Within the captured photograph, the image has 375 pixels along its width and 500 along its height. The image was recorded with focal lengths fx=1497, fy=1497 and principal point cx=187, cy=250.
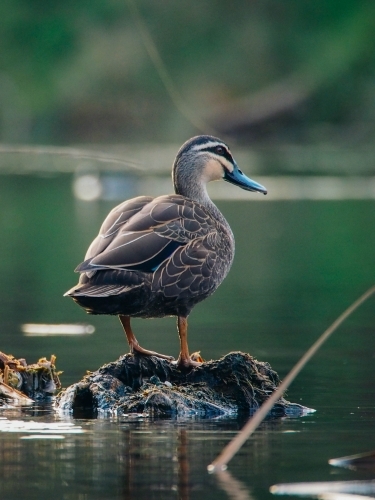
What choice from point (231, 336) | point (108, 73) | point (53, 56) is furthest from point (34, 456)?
point (108, 73)

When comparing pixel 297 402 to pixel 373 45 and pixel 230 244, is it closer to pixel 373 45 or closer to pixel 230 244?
pixel 230 244

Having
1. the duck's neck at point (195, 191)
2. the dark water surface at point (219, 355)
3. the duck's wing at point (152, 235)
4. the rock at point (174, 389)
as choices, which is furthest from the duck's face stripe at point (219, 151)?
the rock at point (174, 389)

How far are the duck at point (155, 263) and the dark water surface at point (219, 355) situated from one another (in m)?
0.74

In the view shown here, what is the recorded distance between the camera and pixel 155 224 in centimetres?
878

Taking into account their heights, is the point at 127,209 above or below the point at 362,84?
below

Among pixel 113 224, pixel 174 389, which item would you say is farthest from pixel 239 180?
pixel 174 389

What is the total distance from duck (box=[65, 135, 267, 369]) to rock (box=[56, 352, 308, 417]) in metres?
0.12

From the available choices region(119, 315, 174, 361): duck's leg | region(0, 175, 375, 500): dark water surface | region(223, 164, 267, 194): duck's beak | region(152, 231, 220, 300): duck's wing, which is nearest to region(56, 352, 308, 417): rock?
region(119, 315, 174, 361): duck's leg

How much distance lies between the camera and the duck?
27.3 ft

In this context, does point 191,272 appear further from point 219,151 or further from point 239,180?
point 239,180

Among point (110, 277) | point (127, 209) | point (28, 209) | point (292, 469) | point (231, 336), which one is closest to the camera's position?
point (292, 469)

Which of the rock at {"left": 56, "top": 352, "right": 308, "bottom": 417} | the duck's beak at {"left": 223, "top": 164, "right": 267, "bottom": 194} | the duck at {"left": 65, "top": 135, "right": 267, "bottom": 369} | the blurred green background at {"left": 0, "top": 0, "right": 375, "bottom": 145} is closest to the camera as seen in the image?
the rock at {"left": 56, "top": 352, "right": 308, "bottom": 417}

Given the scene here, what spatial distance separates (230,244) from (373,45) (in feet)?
140

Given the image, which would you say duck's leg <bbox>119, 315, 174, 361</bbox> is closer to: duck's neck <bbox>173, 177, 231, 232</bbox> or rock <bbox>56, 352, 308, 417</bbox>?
rock <bbox>56, 352, 308, 417</bbox>
